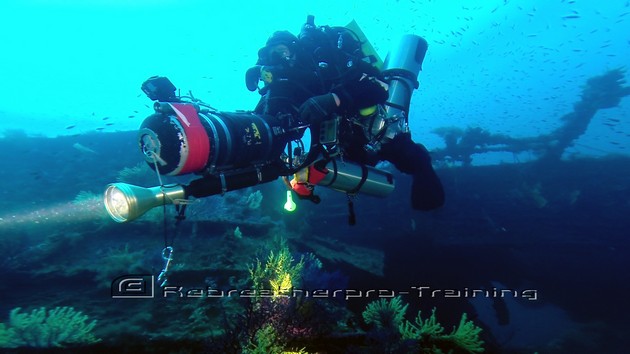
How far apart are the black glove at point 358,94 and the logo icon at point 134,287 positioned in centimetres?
542

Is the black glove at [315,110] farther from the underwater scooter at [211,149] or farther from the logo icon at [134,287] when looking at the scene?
the logo icon at [134,287]

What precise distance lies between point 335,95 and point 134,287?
21.4ft

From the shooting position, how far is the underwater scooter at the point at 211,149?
2410mm

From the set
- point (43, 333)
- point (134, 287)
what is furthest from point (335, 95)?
point (134, 287)

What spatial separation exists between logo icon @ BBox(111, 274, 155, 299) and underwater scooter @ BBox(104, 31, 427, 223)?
4763mm

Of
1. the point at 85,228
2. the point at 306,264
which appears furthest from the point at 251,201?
the point at 85,228

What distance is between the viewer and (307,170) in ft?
12.9

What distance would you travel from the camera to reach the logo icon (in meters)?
6.49

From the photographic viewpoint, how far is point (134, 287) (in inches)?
287

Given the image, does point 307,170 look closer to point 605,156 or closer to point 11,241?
point 11,241

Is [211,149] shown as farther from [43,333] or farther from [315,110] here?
[43,333]

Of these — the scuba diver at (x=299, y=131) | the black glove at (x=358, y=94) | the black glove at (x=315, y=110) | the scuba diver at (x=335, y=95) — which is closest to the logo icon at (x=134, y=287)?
the scuba diver at (x=299, y=131)

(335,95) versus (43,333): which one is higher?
(335,95)

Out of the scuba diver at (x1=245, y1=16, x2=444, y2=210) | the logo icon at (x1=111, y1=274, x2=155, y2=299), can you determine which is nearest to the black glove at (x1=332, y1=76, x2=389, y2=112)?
the scuba diver at (x1=245, y1=16, x2=444, y2=210)
